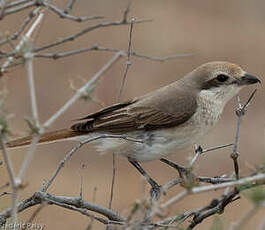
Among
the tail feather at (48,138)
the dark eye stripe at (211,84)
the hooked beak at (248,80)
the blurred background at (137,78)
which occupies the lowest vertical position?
the tail feather at (48,138)

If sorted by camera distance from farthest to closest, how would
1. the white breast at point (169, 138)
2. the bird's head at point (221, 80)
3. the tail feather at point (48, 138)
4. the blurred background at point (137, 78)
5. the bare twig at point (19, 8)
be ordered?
the blurred background at point (137, 78) < the bird's head at point (221, 80) < the white breast at point (169, 138) < the tail feather at point (48, 138) < the bare twig at point (19, 8)

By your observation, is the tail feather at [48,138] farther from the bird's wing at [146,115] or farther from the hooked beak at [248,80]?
the hooked beak at [248,80]

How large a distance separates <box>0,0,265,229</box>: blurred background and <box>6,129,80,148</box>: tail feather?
275 cm

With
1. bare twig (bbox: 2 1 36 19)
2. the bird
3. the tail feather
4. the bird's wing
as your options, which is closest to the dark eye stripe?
the bird

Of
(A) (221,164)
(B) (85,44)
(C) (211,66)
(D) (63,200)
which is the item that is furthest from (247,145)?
(D) (63,200)

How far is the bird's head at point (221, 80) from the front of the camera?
445 cm

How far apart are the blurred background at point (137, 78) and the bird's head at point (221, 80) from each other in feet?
9.30

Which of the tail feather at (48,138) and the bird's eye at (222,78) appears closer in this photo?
the tail feather at (48,138)

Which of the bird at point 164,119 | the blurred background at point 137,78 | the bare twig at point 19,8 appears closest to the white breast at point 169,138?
the bird at point 164,119

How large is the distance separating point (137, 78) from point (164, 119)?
6.79 metres

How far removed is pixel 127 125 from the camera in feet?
14.6

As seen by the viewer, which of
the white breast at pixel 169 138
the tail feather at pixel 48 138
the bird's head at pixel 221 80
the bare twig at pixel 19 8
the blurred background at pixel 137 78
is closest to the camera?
the bare twig at pixel 19 8

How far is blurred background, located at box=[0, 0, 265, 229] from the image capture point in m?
8.38

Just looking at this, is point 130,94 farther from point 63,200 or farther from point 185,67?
point 63,200
